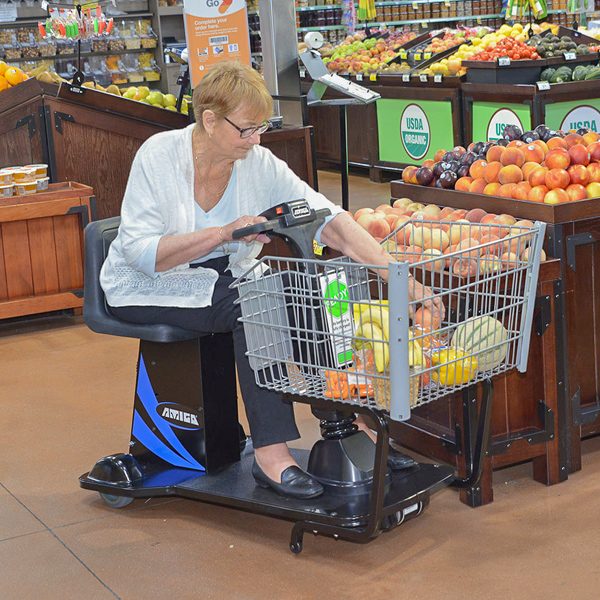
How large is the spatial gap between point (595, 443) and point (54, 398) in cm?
221

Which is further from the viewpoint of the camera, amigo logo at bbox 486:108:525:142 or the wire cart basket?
amigo logo at bbox 486:108:525:142

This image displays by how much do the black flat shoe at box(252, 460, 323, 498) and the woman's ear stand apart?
3.25 ft

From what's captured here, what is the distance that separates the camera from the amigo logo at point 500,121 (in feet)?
26.7

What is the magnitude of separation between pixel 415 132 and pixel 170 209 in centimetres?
661

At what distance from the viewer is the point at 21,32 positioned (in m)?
11.5

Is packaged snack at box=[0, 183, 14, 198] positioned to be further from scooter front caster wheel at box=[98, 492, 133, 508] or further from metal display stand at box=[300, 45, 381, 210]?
scooter front caster wheel at box=[98, 492, 133, 508]

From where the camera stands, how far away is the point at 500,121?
8.29 meters

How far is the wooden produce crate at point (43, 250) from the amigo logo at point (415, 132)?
4292 millimetres

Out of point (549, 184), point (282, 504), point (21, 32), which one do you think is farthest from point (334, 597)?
point (21, 32)

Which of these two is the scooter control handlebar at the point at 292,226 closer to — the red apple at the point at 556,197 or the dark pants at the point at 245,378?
the dark pants at the point at 245,378

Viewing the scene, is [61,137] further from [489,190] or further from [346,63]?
[346,63]

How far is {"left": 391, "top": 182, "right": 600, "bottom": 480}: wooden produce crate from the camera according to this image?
3.30 metres

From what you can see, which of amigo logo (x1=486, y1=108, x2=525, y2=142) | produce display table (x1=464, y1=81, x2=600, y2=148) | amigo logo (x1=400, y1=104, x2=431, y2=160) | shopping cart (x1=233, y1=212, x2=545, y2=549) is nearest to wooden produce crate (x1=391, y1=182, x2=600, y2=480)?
shopping cart (x1=233, y1=212, x2=545, y2=549)

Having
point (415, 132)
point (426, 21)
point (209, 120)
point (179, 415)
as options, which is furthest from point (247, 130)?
point (426, 21)
